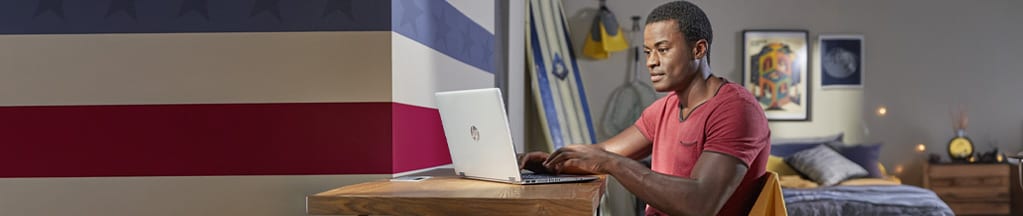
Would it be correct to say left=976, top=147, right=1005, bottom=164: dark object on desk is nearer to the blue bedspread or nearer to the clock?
the clock

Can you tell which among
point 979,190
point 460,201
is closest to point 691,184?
point 460,201

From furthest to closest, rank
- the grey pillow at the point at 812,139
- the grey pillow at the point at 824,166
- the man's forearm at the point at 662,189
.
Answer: the grey pillow at the point at 812,139, the grey pillow at the point at 824,166, the man's forearm at the point at 662,189

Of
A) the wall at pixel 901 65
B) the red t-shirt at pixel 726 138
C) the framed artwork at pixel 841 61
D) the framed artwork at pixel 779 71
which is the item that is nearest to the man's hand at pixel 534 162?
the red t-shirt at pixel 726 138

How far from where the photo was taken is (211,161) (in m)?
2.49

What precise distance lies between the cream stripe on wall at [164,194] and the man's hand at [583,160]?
0.55 metres

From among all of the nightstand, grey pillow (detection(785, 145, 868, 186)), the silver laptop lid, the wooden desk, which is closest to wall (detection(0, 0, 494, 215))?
the silver laptop lid

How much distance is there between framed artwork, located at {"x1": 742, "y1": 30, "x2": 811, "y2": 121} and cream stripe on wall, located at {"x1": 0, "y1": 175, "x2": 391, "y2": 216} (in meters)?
4.57

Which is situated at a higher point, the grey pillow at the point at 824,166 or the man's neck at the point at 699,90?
the man's neck at the point at 699,90

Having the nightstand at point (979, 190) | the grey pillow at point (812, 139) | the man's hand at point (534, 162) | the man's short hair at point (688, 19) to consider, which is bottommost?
the nightstand at point (979, 190)

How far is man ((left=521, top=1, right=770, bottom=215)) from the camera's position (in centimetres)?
201

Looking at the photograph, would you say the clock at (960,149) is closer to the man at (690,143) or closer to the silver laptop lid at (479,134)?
the man at (690,143)

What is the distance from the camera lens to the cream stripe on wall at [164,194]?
2.50 meters

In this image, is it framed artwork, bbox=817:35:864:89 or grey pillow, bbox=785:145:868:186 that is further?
framed artwork, bbox=817:35:864:89

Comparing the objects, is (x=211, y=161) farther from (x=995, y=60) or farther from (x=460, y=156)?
(x=995, y=60)
